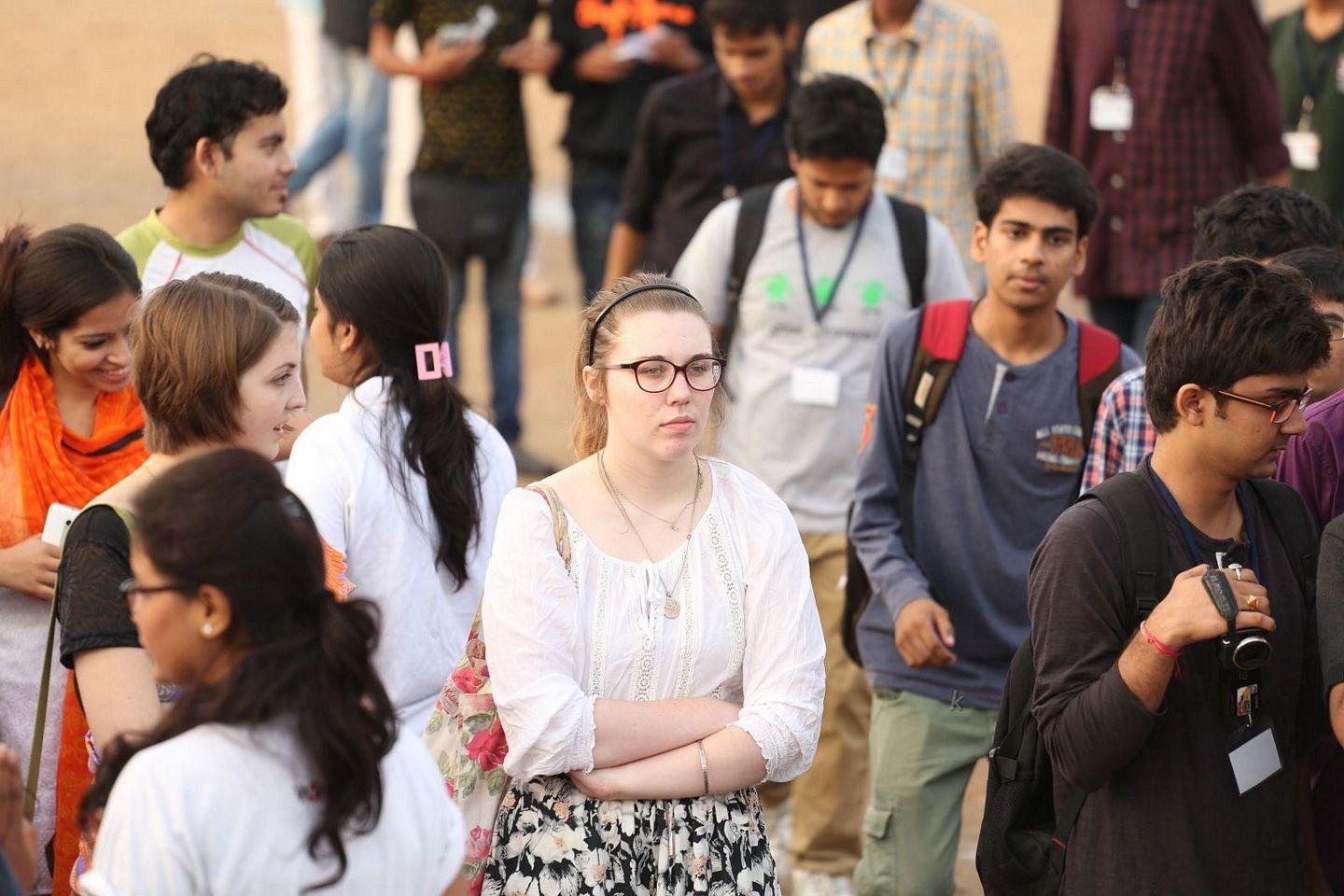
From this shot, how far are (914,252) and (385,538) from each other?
234cm

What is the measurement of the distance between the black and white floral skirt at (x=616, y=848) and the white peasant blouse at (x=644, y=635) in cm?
10

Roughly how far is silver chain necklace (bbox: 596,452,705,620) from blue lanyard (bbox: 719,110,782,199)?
336 centimetres

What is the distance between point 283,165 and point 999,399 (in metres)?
2.15

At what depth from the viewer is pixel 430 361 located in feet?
12.1

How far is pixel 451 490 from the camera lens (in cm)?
364

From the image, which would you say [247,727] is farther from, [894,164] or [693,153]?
[894,164]

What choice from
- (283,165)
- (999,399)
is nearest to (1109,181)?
(999,399)

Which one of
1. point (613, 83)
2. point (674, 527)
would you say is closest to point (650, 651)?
point (674, 527)

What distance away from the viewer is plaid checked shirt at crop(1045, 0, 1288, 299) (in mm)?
6730

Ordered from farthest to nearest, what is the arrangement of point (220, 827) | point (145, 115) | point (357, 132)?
point (145, 115) < point (357, 132) < point (220, 827)

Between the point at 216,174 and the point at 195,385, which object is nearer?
the point at 195,385

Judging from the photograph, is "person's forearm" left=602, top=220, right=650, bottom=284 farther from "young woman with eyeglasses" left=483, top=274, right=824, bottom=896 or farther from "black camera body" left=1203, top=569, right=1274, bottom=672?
"black camera body" left=1203, top=569, right=1274, bottom=672

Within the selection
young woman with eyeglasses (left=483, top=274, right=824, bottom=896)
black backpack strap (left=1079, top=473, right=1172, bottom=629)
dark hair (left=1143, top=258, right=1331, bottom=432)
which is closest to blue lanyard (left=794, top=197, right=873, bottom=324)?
young woman with eyeglasses (left=483, top=274, right=824, bottom=896)

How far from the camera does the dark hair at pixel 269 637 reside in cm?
229
